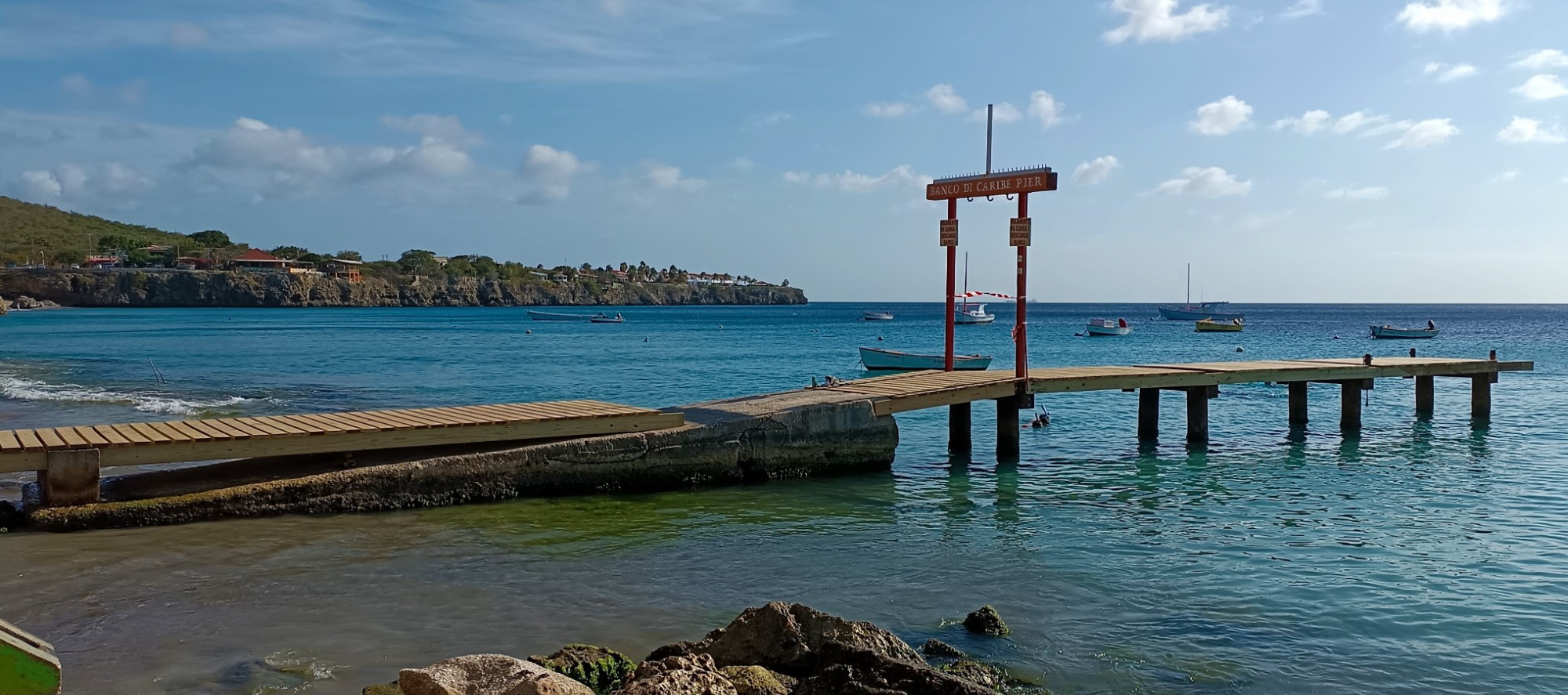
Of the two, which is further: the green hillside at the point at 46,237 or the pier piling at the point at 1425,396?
the green hillside at the point at 46,237

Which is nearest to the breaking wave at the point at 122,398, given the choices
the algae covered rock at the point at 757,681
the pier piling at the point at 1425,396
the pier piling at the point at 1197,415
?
the pier piling at the point at 1197,415

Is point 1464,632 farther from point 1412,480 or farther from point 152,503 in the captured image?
point 152,503

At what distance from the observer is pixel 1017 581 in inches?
387

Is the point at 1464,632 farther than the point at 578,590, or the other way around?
the point at 578,590

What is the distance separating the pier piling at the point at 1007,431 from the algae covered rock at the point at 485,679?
12540 millimetres

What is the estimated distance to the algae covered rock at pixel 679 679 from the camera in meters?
5.42

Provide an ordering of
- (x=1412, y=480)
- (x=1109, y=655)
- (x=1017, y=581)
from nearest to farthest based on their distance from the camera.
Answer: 1. (x=1109, y=655)
2. (x=1017, y=581)
3. (x=1412, y=480)

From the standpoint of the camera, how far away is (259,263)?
17500cm

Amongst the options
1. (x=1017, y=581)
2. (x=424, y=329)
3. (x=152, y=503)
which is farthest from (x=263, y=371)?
(x=424, y=329)

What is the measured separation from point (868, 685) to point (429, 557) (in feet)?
18.9

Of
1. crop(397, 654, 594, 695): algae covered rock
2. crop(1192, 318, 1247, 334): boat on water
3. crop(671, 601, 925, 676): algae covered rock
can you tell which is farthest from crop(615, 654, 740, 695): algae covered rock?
crop(1192, 318, 1247, 334): boat on water

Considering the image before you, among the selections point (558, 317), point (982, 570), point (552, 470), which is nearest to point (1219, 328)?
point (558, 317)

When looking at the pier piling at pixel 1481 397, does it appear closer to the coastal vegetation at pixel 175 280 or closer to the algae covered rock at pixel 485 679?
the algae covered rock at pixel 485 679

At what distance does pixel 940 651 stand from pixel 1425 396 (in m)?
20.3
